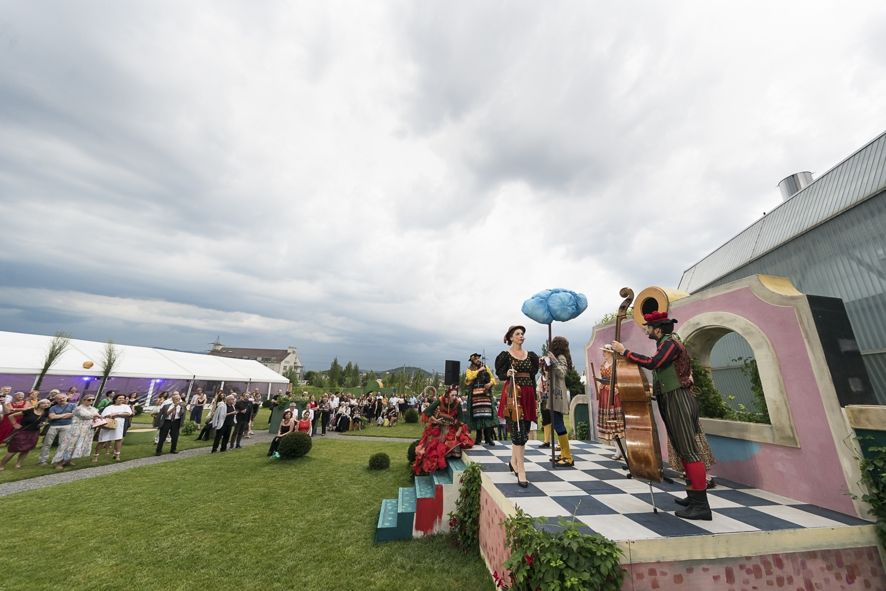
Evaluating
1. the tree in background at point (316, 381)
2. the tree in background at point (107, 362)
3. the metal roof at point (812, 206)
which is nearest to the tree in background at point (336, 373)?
the tree in background at point (316, 381)

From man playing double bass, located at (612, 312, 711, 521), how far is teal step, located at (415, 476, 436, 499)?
11.5 ft

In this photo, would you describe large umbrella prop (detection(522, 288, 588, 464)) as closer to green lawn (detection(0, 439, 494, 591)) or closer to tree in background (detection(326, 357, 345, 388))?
green lawn (detection(0, 439, 494, 591))

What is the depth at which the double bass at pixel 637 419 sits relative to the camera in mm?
3914

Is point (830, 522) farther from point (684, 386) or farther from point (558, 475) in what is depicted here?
point (558, 475)

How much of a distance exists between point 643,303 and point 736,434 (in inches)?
98.0

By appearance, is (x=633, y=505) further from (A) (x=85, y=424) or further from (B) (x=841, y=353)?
(A) (x=85, y=424)

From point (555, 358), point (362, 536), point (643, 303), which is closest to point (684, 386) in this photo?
point (643, 303)

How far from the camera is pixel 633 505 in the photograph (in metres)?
3.62

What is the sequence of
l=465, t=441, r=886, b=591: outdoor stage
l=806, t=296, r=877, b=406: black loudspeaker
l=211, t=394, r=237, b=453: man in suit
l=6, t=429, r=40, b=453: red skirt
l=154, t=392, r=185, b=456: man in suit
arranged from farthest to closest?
l=211, t=394, r=237, b=453: man in suit, l=154, t=392, r=185, b=456: man in suit, l=6, t=429, r=40, b=453: red skirt, l=806, t=296, r=877, b=406: black loudspeaker, l=465, t=441, r=886, b=591: outdoor stage

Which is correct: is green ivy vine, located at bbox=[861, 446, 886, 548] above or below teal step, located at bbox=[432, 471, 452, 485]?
above

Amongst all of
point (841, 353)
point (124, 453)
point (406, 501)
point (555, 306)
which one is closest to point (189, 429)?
point (124, 453)

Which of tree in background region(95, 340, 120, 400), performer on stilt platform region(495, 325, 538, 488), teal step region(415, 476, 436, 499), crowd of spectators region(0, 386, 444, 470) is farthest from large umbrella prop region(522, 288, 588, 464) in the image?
tree in background region(95, 340, 120, 400)

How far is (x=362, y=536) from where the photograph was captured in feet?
16.3

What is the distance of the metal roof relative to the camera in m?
11.8
